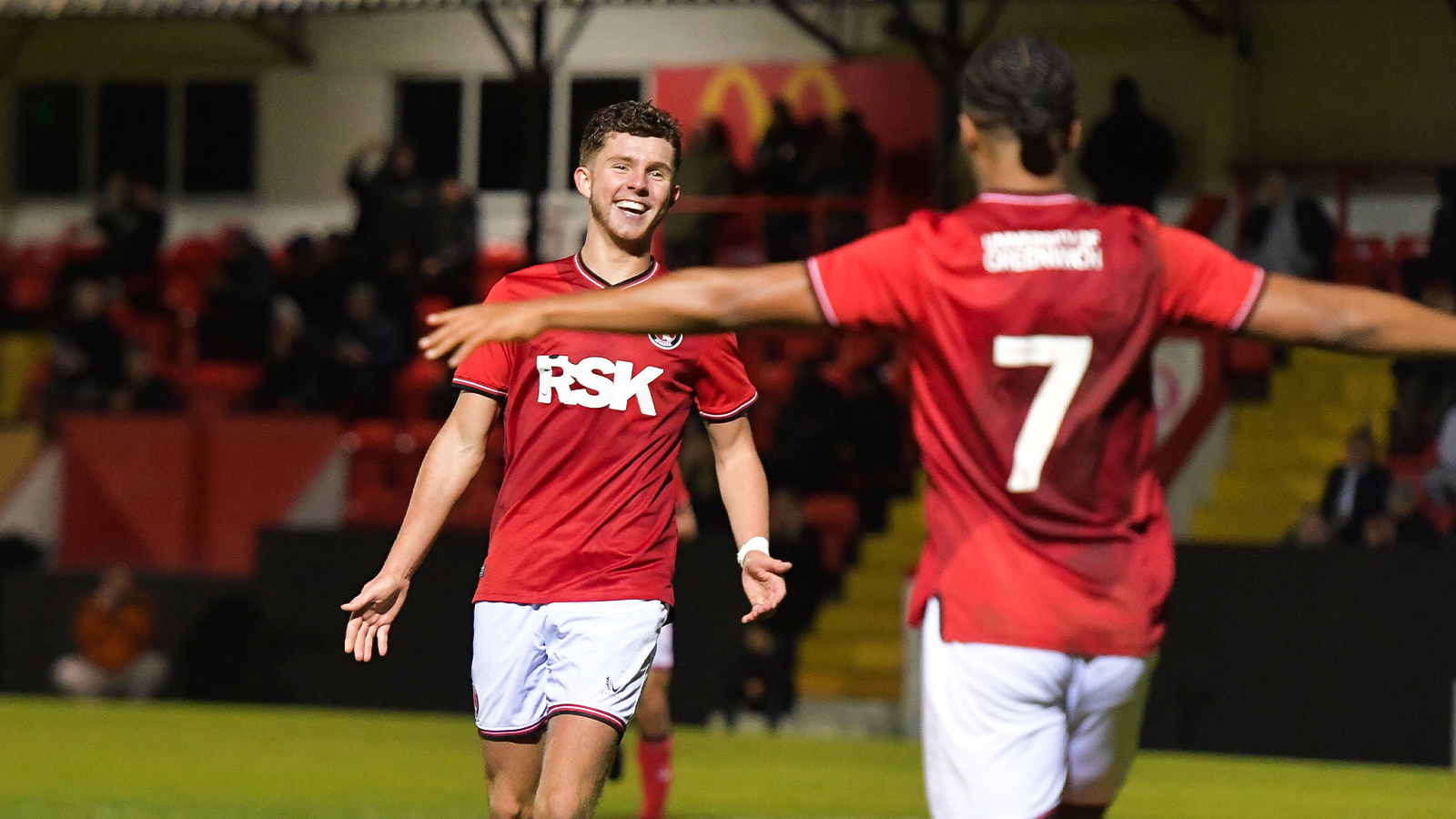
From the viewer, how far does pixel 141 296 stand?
20266mm

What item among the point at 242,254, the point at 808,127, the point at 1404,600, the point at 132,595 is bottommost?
the point at 132,595

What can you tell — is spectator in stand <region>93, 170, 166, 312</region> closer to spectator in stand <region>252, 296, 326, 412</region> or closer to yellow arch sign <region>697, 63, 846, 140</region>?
spectator in stand <region>252, 296, 326, 412</region>

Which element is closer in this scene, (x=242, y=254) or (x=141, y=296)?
(x=242, y=254)

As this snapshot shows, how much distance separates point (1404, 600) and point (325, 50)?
13537mm

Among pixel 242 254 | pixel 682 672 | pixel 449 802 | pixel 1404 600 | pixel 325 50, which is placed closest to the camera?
pixel 449 802

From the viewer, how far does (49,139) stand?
23188mm

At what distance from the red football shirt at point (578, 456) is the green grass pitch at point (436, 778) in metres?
4.68

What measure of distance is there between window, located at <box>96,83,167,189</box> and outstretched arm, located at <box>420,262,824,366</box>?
20109 mm

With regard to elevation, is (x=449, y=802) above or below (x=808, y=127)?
below

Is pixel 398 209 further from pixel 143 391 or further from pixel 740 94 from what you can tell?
pixel 740 94

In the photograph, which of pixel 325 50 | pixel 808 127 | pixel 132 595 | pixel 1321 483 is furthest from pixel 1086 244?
pixel 325 50

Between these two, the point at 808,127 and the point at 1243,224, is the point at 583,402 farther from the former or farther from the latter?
the point at 808,127

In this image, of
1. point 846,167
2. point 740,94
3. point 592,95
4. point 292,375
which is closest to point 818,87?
point 740,94

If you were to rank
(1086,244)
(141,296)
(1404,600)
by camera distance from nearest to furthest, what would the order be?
(1086,244) < (1404,600) < (141,296)
